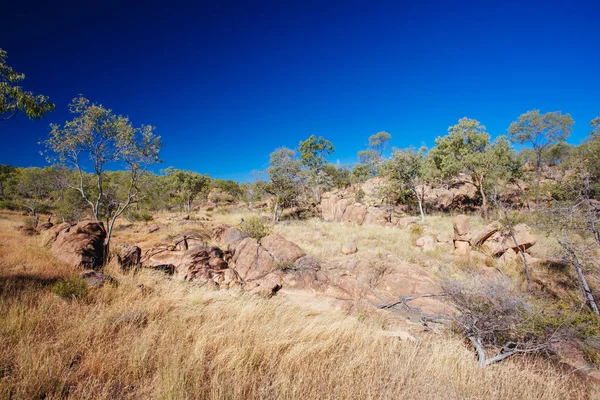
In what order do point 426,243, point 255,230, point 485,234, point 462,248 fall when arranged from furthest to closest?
point 426,243, point 255,230, point 462,248, point 485,234

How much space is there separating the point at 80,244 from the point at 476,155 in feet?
84.4

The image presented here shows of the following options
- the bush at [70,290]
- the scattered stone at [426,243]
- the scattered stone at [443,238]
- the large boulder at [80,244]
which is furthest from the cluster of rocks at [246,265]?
the scattered stone at [443,238]

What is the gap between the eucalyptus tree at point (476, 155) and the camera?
19297 millimetres

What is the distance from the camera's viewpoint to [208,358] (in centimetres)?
311

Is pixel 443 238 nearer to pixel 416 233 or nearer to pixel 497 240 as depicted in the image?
pixel 416 233

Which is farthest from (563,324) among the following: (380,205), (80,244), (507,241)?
(380,205)

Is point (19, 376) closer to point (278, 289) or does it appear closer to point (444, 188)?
point (278, 289)

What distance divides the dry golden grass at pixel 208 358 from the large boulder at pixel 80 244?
1.73 meters

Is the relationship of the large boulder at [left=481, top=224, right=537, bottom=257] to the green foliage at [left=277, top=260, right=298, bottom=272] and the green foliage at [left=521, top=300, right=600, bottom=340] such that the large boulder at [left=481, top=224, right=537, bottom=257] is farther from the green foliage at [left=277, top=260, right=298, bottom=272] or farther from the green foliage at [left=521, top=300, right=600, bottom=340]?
the green foliage at [left=277, top=260, right=298, bottom=272]

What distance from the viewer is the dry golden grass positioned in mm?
2496

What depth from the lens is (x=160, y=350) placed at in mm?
3043

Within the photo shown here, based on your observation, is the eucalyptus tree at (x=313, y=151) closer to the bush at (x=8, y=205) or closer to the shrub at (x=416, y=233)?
the shrub at (x=416, y=233)

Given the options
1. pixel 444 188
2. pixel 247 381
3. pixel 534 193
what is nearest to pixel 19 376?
pixel 247 381

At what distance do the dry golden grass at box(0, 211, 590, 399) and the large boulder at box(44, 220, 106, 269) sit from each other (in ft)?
5.66
